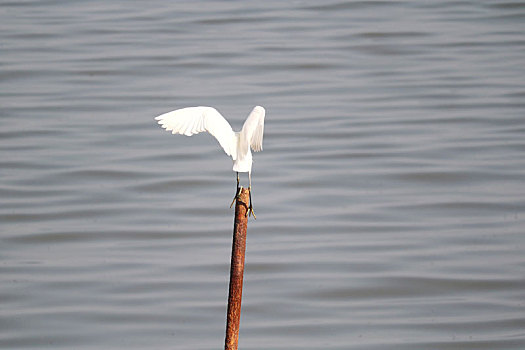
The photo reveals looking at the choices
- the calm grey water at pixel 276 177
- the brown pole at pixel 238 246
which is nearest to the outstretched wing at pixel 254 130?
the brown pole at pixel 238 246

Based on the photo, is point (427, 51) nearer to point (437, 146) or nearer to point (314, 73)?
point (314, 73)

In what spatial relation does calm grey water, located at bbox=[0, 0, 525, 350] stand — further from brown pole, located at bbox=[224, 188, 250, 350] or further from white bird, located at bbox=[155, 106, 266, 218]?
brown pole, located at bbox=[224, 188, 250, 350]

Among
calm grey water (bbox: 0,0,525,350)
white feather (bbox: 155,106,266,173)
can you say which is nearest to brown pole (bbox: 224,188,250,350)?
white feather (bbox: 155,106,266,173)

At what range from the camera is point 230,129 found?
375 centimetres

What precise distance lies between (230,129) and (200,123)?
15cm

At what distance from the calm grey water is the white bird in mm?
2476

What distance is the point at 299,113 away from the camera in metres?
11.0

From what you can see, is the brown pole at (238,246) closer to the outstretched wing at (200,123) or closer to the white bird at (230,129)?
the white bird at (230,129)

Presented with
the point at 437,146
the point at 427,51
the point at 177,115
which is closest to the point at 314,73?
the point at 427,51

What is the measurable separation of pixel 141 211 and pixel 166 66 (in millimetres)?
4732

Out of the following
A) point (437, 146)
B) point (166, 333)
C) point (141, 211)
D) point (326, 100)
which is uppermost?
point (326, 100)

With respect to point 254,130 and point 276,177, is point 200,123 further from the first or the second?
point 276,177

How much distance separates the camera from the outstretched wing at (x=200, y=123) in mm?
3703

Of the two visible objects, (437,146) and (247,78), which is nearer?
(437,146)
